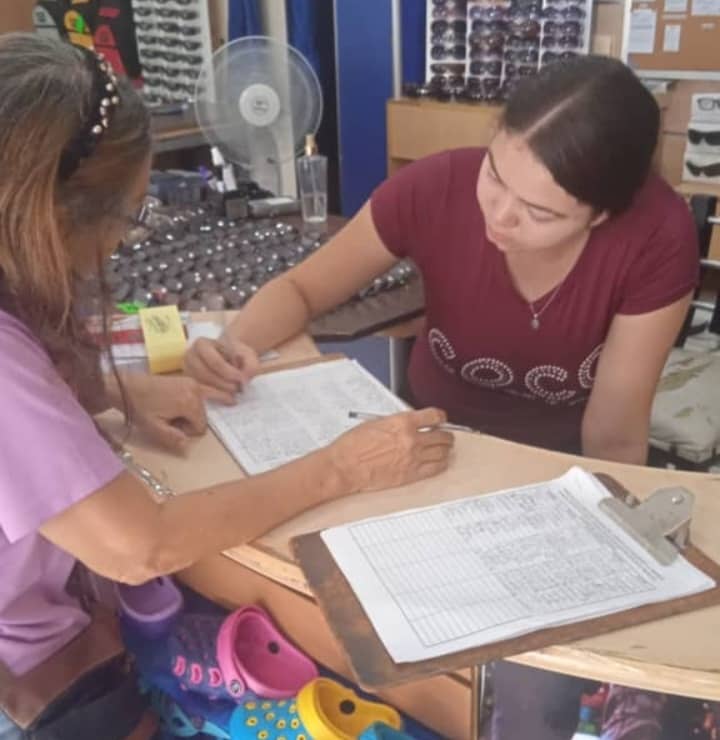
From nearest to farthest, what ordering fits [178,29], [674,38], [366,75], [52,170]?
[52,170], [674,38], [366,75], [178,29]

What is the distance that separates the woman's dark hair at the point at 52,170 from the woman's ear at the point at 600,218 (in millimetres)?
702

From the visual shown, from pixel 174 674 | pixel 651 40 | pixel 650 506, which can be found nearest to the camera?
pixel 650 506

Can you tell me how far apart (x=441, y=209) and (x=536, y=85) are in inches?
11.4

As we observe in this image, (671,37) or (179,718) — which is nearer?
(179,718)

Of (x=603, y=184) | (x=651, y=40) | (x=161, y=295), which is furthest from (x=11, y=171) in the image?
(x=651, y=40)

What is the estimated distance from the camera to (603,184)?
122 centimetres

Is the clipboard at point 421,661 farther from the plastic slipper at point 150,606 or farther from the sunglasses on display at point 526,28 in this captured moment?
the sunglasses on display at point 526,28

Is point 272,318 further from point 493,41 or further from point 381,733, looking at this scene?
point 493,41

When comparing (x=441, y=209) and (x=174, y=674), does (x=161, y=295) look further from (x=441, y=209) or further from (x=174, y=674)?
(x=174, y=674)

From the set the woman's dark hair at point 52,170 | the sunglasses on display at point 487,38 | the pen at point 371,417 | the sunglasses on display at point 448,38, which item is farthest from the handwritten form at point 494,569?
the sunglasses on display at point 448,38

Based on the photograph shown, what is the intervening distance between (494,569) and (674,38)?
10.2ft

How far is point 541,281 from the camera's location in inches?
57.2

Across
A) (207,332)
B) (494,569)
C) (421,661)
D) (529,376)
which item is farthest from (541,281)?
(421,661)

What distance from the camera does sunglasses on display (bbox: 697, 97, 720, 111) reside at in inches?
135
